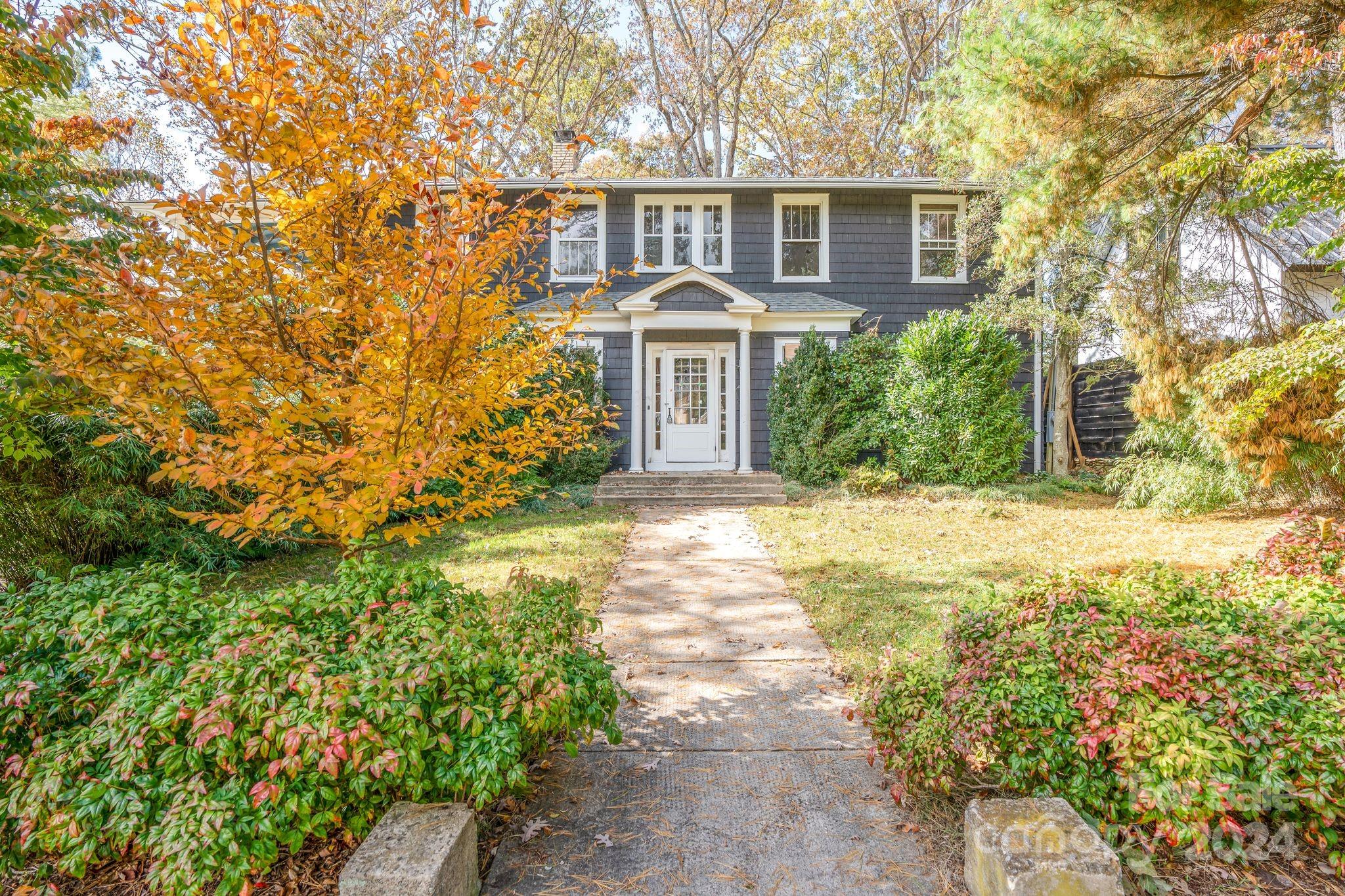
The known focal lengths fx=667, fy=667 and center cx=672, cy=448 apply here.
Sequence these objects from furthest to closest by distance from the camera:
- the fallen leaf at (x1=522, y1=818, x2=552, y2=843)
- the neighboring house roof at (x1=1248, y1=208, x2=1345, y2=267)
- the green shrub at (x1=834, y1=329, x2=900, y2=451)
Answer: the green shrub at (x1=834, y1=329, x2=900, y2=451)
the neighboring house roof at (x1=1248, y1=208, x2=1345, y2=267)
the fallen leaf at (x1=522, y1=818, x2=552, y2=843)

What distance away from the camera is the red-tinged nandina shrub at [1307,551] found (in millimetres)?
3895

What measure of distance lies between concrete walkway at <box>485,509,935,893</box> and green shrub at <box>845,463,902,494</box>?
20.8 ft

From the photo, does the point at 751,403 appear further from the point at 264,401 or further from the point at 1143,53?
the point at 264,401

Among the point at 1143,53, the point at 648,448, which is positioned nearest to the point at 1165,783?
the point at 1143,53

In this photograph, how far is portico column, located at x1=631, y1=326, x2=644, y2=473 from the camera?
11.9m

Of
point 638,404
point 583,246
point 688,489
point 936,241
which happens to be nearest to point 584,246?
point 583,246

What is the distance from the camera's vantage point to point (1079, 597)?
308cm

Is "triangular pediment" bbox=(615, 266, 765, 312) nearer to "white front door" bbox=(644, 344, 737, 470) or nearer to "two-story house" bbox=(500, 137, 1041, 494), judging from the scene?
"two-story house" bbox=(500, 137, 1041, 494)

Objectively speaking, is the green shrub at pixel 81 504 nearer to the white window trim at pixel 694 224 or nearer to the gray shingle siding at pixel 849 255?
the gray shingle siding at pixel 849 255

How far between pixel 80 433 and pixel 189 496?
0.94 meters

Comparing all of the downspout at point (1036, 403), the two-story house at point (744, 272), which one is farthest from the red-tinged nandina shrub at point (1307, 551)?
the downspout at point (1036, 403)

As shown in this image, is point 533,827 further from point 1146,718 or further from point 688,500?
point 688,500

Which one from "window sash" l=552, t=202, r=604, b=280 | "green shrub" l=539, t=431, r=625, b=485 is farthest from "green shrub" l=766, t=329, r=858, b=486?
"window sash" l=552, t=202, r=604, b=280

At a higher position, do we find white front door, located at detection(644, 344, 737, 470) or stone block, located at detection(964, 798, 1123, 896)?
white front door, located at detection(644, 344, 737, 470)
